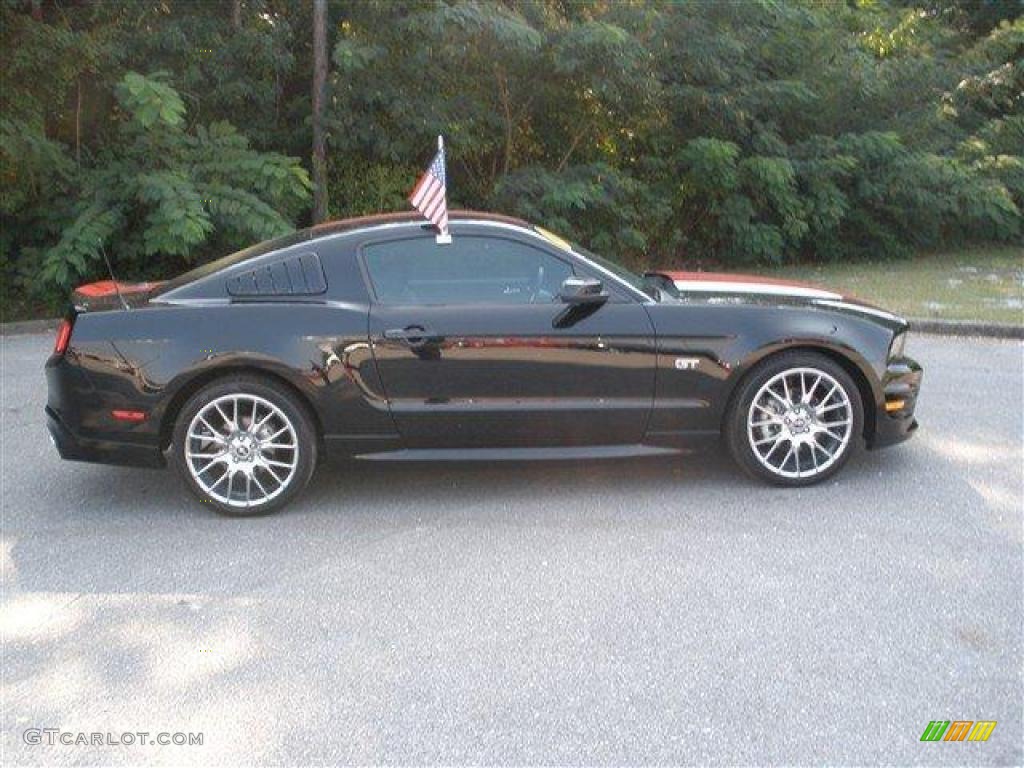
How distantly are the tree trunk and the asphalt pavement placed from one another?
6.36 m

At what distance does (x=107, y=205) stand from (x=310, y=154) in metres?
2.63

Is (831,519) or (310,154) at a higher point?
(310,154)

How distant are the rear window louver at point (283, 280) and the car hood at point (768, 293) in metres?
1.91

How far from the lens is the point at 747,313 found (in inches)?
198

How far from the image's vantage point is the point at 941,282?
1225cm

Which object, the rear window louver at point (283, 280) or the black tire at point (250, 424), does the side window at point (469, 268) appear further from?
the black tire at point (250, 424)

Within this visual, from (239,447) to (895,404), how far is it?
10.9 ft

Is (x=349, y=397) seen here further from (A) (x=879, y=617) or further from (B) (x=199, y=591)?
(A) (x=879, y=617)

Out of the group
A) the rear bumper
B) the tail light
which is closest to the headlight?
the rear bumper

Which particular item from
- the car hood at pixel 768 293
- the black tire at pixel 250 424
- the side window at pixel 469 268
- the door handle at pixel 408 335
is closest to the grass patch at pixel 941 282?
the car hood at pixel 768 293

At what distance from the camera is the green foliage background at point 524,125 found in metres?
10.2

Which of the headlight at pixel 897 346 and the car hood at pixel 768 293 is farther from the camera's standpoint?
the car hood at pixel 768 293

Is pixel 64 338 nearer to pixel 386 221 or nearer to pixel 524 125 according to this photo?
pixel 386 221

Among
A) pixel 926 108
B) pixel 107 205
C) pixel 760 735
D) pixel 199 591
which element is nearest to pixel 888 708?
pixel 760 735
